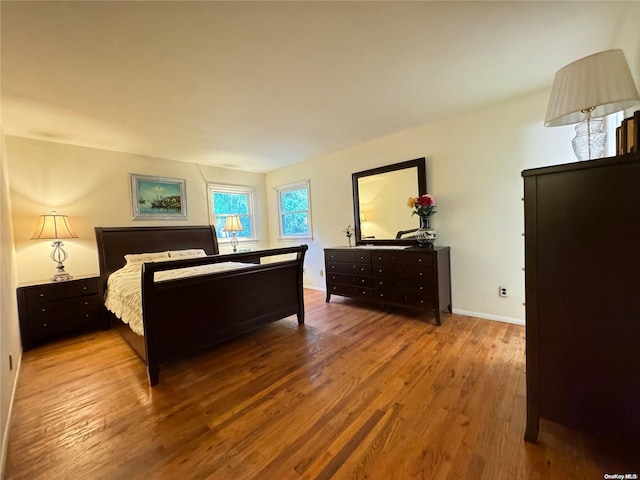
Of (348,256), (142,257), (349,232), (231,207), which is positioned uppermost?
(231,207)

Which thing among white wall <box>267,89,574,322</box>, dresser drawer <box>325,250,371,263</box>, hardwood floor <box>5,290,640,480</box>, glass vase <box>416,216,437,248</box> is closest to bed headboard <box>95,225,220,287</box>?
hardwood floor <box>5,290,640,480</box>

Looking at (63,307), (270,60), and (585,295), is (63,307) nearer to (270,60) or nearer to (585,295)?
(270,60)

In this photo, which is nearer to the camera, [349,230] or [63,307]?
[63,307]

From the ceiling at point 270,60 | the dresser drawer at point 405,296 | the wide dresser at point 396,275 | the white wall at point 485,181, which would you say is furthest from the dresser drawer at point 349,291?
the ceiling at point 270,60

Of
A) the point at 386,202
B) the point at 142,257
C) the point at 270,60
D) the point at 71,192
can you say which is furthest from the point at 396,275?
the point at 71,192

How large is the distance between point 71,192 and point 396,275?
13.9 ft

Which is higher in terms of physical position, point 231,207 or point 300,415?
point 231,207

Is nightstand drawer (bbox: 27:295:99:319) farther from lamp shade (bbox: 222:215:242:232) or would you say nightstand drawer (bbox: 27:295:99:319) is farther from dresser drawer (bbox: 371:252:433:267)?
dresser drawer (bbox: 371:252:433:267)

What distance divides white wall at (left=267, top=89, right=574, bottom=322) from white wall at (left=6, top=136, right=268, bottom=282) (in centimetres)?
376

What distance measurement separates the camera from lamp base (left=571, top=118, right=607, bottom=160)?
4.02ft

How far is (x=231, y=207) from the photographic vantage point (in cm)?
494

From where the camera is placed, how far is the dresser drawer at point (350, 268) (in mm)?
3363

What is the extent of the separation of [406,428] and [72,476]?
1662 millimetres

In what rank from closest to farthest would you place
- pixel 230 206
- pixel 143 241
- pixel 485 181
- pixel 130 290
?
pixel 130 290
pixel 485 181
pixel 143 241
pixel 230 206
